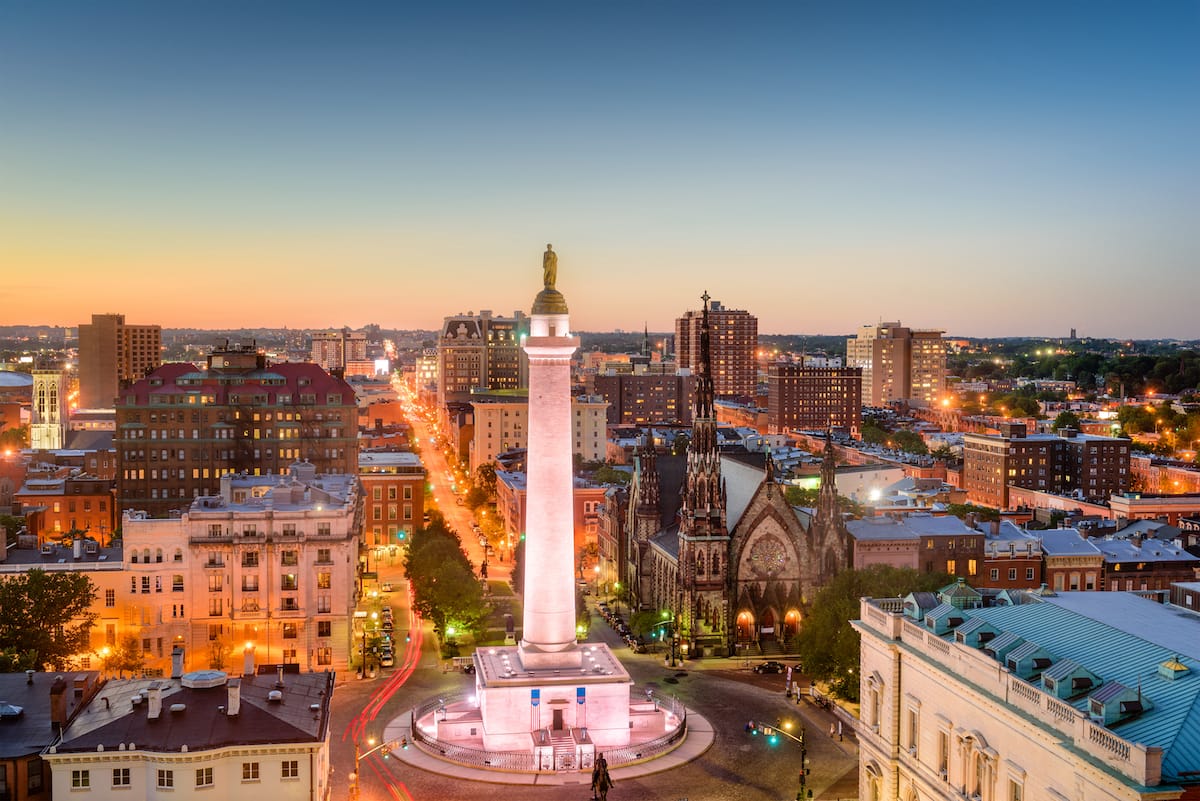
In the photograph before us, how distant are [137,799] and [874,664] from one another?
35.0 m

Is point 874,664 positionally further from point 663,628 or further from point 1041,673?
point 663,628

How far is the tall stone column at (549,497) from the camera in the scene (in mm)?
76000

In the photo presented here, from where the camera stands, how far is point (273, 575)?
3684 inches

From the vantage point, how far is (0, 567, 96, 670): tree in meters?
81.9

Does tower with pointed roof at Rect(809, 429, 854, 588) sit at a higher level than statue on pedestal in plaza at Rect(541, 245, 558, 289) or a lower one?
lower

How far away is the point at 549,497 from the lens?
76.1 m

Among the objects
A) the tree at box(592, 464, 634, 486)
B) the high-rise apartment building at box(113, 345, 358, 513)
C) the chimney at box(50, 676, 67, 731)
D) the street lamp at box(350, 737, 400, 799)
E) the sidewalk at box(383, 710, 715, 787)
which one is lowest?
the sidewalk at box(383, 710, 715, 787)

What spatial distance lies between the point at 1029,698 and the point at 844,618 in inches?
1434

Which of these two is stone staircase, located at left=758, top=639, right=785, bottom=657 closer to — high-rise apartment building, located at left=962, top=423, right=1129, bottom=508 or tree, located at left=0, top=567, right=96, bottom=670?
tree, located at left=0, top=567, right=96, bottom=670

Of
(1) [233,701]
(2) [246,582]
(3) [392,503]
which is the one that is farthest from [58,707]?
(3) [392,503]

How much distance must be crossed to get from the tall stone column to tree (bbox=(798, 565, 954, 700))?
54.4 ft

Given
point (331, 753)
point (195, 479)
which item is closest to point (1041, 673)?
point (331, 753)

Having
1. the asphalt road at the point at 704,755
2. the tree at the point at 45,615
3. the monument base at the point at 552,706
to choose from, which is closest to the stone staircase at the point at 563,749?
the monument base at the point at 552,706

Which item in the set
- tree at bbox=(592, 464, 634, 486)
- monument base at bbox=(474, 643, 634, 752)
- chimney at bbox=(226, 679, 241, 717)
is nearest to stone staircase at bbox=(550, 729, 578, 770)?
monument base at bbox=(474, 643, 634, 752)
